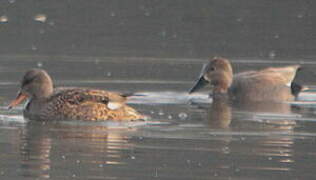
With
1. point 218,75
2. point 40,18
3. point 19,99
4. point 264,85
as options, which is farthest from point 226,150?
point 40,18

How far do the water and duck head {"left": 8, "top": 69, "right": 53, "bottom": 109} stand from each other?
23 centimetres

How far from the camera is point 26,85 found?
13969mm

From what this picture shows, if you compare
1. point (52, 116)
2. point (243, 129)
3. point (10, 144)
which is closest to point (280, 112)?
point (243, 129)

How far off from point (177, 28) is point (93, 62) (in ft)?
13.8

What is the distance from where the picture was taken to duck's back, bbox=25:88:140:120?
13281mm

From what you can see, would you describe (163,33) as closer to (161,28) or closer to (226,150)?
(161,28)

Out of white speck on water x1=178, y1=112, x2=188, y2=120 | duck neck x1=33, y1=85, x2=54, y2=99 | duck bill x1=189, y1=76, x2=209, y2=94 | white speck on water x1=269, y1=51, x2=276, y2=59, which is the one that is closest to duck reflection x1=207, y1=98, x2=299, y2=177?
white speck on water x1=178, y1=112, x2=188, y2=120

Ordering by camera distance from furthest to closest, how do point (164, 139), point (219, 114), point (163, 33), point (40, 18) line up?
point (40, 18)
point (163, 33)
point (219, 114)
point (164, 139)

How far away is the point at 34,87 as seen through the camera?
45.5 ft

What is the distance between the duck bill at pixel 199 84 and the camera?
16189 mm

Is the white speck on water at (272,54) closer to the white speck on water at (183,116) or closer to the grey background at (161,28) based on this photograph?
the grey background at (161,28)

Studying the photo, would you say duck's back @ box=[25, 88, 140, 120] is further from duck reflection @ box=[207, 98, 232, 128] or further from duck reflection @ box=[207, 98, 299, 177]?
duck reflection @ box=[207, 98, 299, 177]

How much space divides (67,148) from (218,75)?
590 cm

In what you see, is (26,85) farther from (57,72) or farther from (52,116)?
(57,72)
